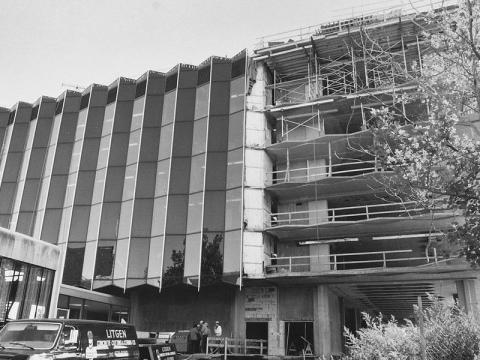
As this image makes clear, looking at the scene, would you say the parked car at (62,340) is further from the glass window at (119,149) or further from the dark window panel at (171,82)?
the dark window panel at (171,82)

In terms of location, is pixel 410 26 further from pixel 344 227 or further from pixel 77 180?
pixel 77 180

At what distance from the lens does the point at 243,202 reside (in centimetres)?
2903

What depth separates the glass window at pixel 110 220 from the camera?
31.3m

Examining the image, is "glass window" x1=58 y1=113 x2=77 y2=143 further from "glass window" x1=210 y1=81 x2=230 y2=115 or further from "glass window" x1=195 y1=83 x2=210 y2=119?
"glass window" x1=210 y1=81 x2=230 y2=115

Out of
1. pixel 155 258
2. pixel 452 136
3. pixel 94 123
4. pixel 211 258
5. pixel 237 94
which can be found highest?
pixel 237 94

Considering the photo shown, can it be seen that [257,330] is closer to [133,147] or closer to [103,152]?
[133,147]

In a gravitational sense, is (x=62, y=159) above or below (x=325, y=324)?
above

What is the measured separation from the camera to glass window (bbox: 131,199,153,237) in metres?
30.6

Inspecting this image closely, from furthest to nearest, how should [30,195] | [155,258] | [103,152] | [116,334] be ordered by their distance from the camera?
[30,195]
[103,152]
[155,258]
[116,334]

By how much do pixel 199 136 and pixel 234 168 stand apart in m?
3.83

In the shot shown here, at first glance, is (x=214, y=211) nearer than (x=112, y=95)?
Yes

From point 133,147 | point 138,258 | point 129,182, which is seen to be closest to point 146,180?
point 129,182

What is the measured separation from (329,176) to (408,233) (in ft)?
20.0

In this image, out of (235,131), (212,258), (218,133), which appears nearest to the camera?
(212,258)
